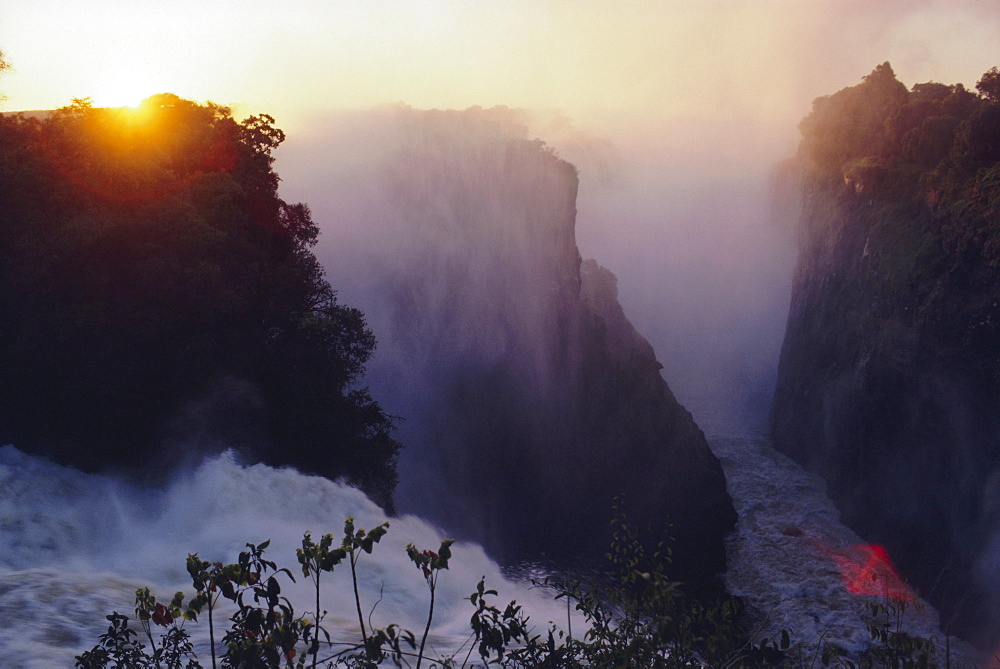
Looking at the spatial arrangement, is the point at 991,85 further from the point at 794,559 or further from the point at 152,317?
the point at 152,317

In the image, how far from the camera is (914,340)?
88.5ft

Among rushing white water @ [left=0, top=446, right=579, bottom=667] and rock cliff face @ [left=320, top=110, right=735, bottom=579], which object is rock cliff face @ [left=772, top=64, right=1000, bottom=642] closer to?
rock cliff face @ [left=320, top=110, right=735, bottom=579]

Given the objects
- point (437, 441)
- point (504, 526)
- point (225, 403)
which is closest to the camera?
point (225, 403)

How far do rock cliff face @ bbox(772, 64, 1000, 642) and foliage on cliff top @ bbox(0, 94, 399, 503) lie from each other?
19.5m

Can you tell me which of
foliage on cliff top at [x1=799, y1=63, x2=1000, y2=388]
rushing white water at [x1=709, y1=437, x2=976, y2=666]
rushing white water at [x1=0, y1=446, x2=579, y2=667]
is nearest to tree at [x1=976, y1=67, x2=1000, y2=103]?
foliage on cliff top at [x1=799, y1=63, x2=1000, y2=388]

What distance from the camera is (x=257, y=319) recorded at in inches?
841

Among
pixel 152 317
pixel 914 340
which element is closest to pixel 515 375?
pixel 914 340

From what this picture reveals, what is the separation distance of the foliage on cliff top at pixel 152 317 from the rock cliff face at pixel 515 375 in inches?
282

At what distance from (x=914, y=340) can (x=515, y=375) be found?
18293mm

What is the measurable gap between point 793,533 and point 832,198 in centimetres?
1941

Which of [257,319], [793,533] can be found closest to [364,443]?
[257,319]

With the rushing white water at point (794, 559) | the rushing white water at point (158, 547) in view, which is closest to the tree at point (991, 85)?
the rushing white water at point (794, 559)

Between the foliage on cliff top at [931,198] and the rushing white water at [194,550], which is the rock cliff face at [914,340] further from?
the rushing white water at [194,550]

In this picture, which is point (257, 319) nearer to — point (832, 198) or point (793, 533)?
point (793, 533)
